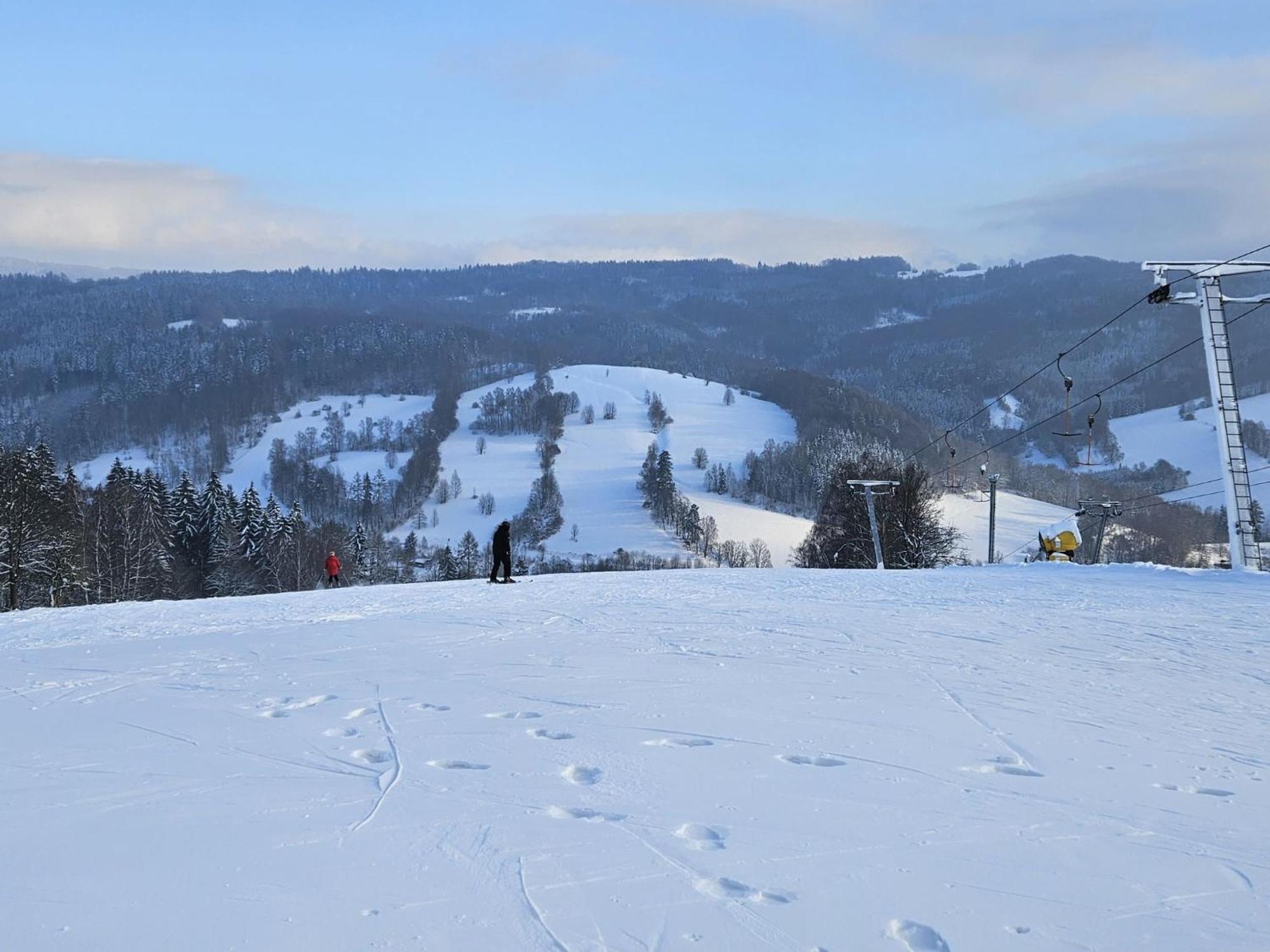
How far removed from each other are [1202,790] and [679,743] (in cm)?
333

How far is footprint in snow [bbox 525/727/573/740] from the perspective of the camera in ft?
22.4

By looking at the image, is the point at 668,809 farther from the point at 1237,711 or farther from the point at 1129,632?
the point at 1129,632

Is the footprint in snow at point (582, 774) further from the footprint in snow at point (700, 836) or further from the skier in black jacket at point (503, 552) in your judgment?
Answer: the skier in black jacket at point (503, 552)

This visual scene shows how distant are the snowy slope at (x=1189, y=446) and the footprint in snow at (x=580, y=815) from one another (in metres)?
161

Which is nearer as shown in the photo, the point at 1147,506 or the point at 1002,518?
the point at 1147,506

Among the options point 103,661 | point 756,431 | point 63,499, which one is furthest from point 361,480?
point 103,661

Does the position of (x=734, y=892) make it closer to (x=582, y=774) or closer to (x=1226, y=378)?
(x=582, y=774)

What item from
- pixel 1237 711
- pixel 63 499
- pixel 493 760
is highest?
pixel 63 499

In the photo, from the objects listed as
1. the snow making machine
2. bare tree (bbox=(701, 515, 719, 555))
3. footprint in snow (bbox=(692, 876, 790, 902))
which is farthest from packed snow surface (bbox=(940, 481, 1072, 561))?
footprint in snow (bbox=(692, 876, 790, 902))

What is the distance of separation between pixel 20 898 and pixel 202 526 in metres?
72.5

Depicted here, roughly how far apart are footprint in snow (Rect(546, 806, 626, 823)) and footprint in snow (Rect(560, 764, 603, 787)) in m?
0.41

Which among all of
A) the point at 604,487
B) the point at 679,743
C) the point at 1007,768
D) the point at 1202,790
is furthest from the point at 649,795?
the point at 604,487

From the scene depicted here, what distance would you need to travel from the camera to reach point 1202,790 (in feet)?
18.7

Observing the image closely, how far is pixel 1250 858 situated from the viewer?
4.68m
